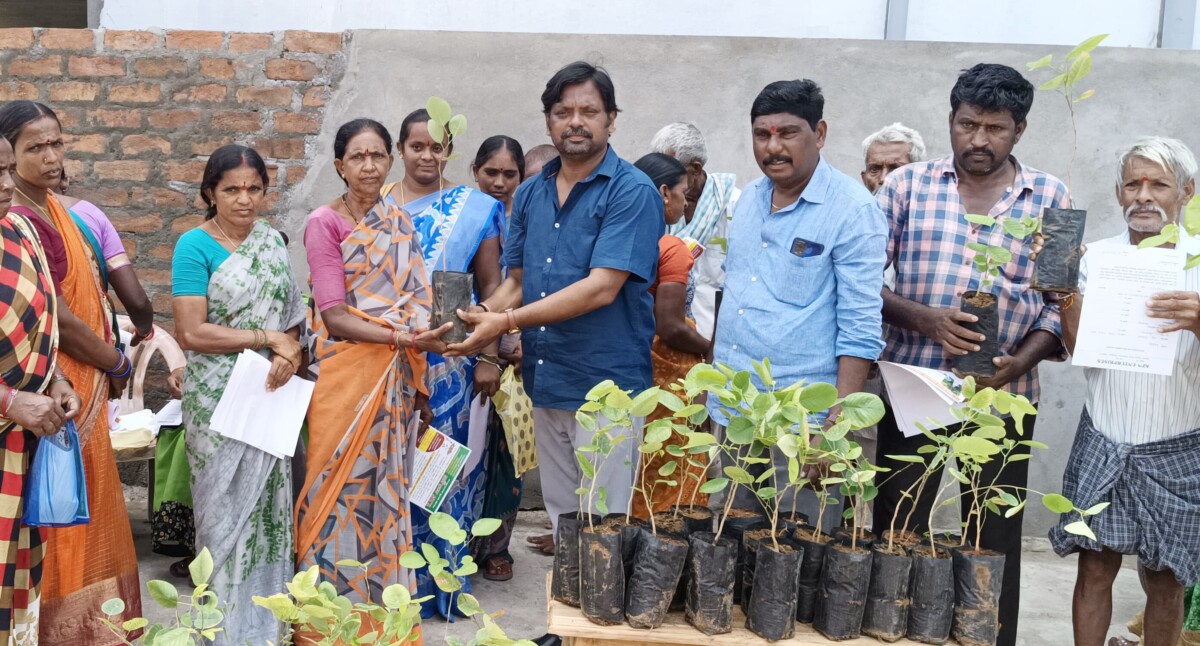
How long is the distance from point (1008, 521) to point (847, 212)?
1172 mm

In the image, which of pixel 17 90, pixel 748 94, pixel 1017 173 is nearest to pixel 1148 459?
pixel 1017 173

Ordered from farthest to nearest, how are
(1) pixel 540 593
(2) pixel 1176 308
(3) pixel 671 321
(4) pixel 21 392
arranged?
(1) pixel 540 593 < (3) pixel 671 321 < (2) pixel 1176 308 < (4) pixel 21 392

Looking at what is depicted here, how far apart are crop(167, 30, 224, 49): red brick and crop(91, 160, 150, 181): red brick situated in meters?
0.64

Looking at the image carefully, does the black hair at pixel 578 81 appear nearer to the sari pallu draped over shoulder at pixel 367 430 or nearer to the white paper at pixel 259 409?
the sari pallu draped over shoulder at pixel 367 430

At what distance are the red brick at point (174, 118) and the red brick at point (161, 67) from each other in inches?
7.3

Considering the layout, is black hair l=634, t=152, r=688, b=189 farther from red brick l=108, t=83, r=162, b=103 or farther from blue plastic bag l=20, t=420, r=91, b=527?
red brick l=108, t=83, r=162, b=103

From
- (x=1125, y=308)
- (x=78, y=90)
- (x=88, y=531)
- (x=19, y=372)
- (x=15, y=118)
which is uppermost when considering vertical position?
(x=78, y=90)

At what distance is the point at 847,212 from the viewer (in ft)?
10.1

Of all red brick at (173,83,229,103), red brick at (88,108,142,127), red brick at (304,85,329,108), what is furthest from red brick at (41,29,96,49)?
red brick at (304,85,329,108)

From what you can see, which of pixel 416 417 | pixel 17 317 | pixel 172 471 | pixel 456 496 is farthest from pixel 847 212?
pixel 172 471

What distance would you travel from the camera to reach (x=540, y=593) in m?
4.36

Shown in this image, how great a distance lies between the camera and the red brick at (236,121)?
527 centimetres

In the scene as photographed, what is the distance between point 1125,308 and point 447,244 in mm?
2214

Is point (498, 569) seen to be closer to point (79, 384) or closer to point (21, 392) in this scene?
point (79, 384)
